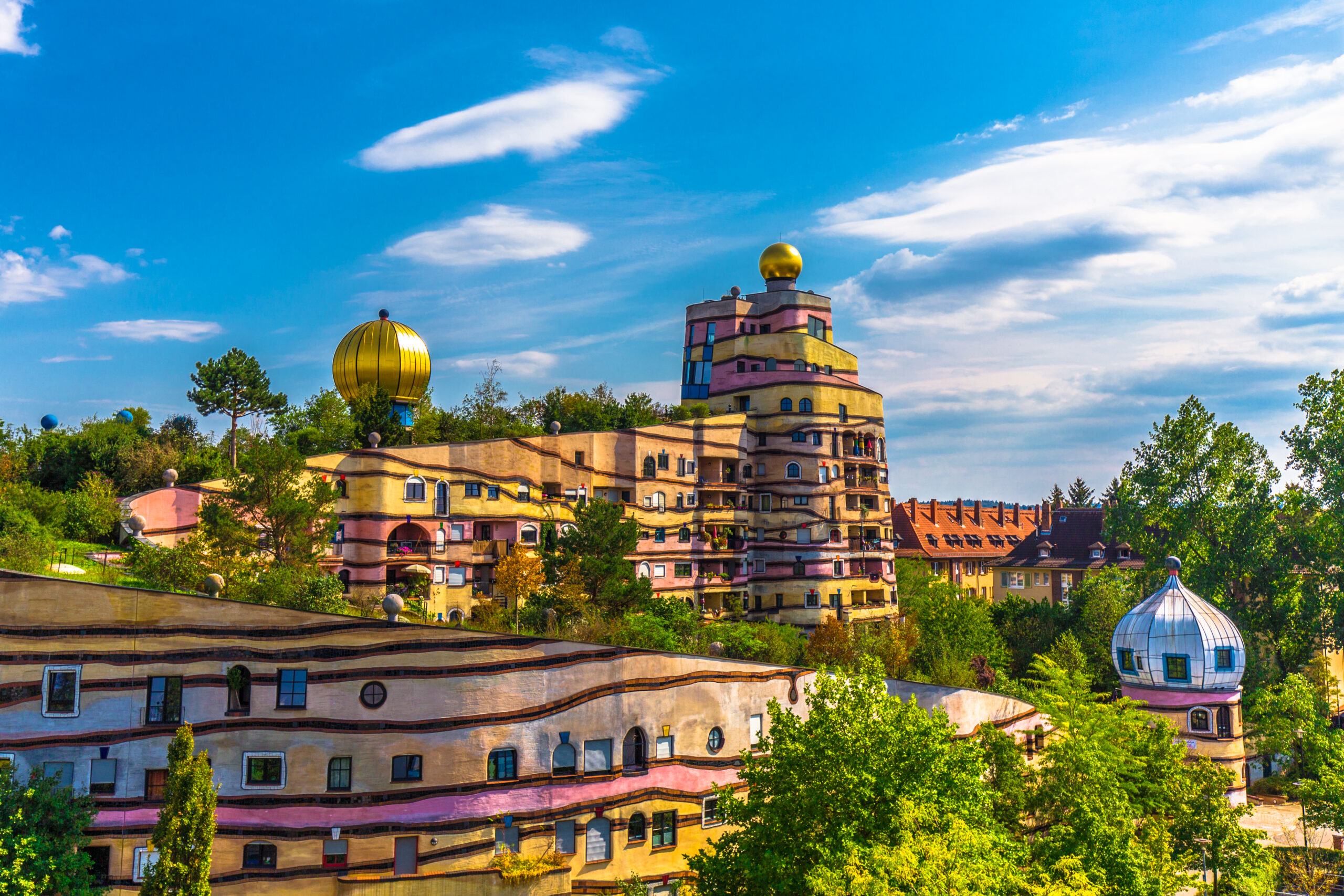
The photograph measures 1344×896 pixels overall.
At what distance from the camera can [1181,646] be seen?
40.0 m

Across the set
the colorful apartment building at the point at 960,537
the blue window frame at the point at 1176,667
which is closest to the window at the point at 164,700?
the blue window frame at the point at 1176,667

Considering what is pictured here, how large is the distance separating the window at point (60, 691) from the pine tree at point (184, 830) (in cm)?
535

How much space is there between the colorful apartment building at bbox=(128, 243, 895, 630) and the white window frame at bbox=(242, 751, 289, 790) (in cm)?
1199

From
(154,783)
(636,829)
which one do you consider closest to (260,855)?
(154,783)

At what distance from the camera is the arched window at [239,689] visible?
2602cm

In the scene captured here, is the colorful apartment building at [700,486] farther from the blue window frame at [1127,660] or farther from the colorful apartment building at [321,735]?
the blue window frame at [1127,660]

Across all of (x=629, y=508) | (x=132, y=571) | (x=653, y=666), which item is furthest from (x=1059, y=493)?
(x=132, y=571)

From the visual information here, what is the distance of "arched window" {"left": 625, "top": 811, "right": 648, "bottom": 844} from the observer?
29531mm

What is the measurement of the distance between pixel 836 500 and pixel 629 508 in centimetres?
1514

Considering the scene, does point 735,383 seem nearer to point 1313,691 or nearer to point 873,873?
point 1313,691

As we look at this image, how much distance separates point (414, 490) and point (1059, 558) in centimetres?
6026

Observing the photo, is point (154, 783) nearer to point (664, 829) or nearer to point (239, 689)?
point (239, 689)

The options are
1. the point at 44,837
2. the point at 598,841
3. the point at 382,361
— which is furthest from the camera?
the point at 382,361

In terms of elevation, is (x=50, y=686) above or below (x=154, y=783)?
above
